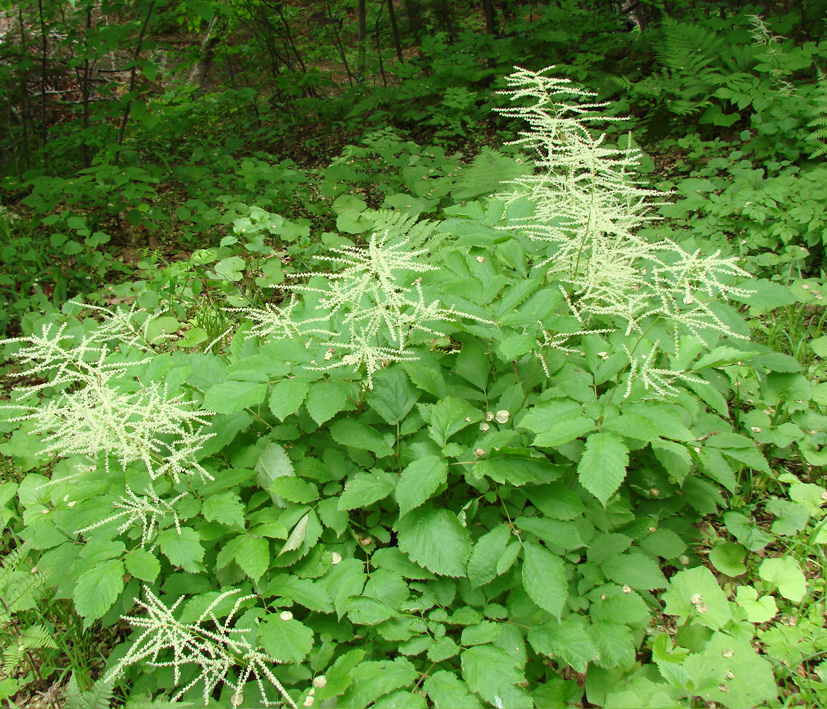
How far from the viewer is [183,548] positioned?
1.59 m

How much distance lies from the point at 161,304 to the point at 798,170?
16.7 feet

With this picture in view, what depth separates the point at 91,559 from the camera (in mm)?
1576

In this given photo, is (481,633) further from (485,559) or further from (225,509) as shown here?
(225,509)

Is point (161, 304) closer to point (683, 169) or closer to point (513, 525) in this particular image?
point (513, 525)

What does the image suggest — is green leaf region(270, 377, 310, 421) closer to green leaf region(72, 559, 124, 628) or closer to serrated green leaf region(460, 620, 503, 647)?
green leaf region(72, 559, 124, 628)

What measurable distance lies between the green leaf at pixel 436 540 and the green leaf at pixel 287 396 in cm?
50

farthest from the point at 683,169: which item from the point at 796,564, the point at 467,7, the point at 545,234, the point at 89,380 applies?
the point at 467,7

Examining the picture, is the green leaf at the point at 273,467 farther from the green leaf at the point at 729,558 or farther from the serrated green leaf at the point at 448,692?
the green leaf at the point at 729,558

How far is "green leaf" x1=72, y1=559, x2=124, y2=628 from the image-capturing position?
146 cm

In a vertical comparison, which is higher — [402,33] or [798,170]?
[402,33]

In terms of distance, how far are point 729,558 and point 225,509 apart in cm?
188

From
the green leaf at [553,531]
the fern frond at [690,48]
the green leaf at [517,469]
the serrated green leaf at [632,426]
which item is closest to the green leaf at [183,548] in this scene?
the green leaf at [517,469]

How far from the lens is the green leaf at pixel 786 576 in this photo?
1.82 m

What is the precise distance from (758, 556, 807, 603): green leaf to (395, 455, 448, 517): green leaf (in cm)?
129
